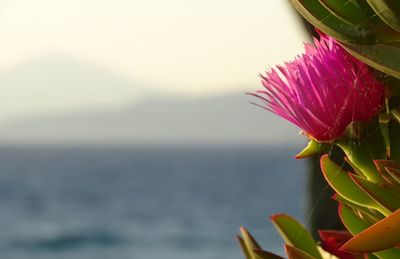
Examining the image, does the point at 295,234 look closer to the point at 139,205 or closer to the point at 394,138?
the point at 394,138

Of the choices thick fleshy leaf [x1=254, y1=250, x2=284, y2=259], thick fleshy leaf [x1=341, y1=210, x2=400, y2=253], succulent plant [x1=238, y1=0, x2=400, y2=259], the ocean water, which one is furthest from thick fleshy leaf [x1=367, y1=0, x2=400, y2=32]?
the ocean water

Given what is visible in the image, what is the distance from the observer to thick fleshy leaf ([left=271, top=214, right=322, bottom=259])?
591 millimetres

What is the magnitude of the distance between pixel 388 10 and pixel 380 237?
4.9 inches

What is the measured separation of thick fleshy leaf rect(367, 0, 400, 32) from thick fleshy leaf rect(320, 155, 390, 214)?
124 millimetres

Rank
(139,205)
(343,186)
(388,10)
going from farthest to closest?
(139,205) → (343,186) → (388,10)

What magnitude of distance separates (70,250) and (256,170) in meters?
18.9

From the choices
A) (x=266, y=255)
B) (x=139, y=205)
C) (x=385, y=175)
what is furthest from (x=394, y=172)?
(x=139, y=205)

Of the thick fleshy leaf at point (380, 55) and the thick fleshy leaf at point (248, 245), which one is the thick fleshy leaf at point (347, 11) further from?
the thick fleshy leaf at point (248, 245)

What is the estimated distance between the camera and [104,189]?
30375 millimetres

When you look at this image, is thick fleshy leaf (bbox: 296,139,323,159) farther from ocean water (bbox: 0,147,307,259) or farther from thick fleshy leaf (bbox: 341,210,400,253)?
ocean water (bbox: 0,147,307,259)

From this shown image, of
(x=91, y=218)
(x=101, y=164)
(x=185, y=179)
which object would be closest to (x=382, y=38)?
(x=91, y=218)

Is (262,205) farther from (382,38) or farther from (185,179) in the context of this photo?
(382,38)

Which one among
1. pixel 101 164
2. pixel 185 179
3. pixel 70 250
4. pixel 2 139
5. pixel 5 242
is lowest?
pixel 70 250

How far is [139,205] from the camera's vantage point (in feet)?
87.9
